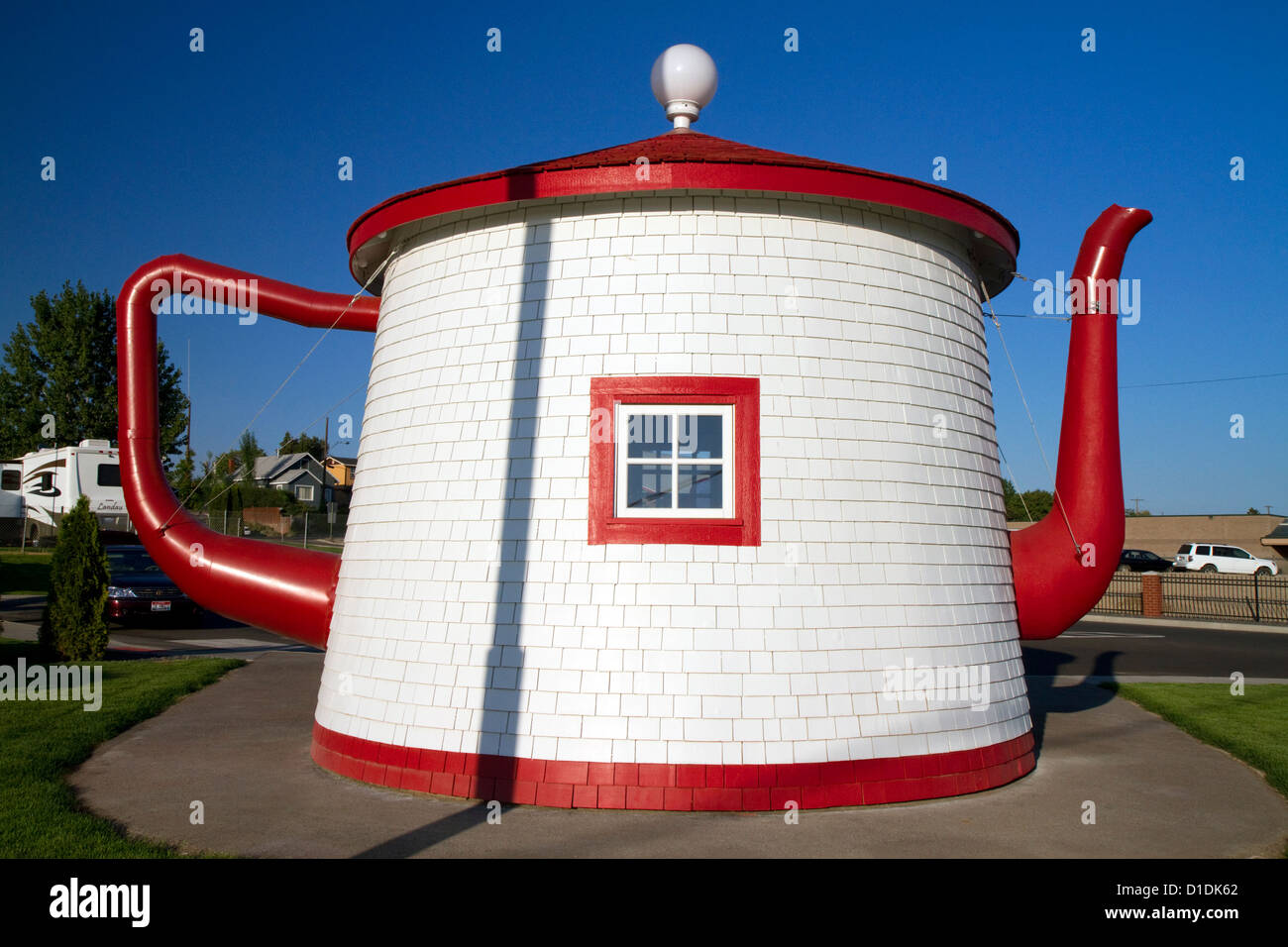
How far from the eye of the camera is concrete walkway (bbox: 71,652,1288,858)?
18.9 feet

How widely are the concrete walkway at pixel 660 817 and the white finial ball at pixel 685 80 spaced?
21.1ft

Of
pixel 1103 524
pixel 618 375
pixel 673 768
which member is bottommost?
pixel 673 768

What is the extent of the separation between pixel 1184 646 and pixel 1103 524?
14.7 m

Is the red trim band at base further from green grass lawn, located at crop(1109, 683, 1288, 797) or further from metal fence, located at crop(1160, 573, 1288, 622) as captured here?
metal fence, located at crop(1160, 573, 1288, 622)

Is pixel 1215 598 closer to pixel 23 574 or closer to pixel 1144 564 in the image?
pixel 1144 564

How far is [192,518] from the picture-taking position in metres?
9.23

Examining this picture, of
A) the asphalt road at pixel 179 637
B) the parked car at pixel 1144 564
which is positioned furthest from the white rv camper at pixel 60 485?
the parked car at pixel 1144 564

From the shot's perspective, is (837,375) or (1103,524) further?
(1103,524)

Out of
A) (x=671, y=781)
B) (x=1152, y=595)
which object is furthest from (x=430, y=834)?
(x=1152, y=595)
